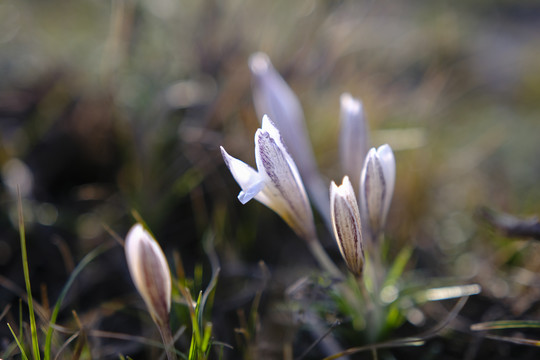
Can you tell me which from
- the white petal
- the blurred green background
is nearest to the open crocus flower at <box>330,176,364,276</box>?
the white petal

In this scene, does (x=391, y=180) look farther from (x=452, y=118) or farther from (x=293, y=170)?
(x=452, y=118)

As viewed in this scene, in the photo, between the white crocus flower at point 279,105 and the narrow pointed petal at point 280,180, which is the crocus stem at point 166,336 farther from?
the white crocus flower at point 279,105

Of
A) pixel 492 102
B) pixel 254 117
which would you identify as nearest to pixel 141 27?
pixel 254 117

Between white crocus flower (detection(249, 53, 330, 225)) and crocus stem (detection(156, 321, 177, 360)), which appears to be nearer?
crocus stem (detection(156, 321, 177, 360))

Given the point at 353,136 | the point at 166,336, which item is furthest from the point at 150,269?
the point at 353,136

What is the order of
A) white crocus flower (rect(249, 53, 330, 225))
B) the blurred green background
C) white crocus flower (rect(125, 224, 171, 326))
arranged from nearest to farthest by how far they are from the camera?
1. white crocus flower (rect(125, 224, 171, 326))
2. white crocus flower (rect(249, 53, 330, 225))
3. the blurred green background

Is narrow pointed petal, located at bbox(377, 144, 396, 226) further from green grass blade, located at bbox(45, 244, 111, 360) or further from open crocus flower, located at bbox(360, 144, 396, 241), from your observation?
green grass blade, located at bbox(45, 244, 111, 360)

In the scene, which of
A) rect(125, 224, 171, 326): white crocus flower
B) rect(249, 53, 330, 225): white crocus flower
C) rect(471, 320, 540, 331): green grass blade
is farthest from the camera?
rect(249, 53, 330, 225): white crocus flower
